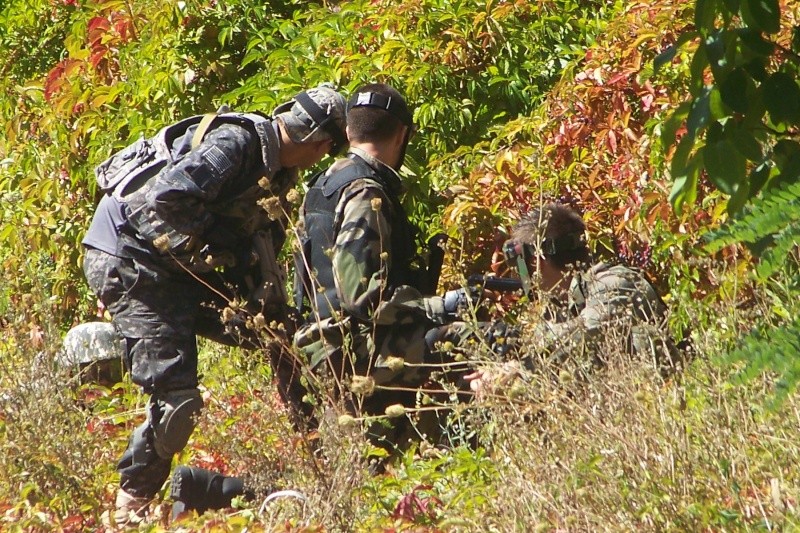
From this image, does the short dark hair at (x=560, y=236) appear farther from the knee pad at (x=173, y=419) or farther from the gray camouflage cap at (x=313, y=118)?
the knee pad at (x=173, y=419)

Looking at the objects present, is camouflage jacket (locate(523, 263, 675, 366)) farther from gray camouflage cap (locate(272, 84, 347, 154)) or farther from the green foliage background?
gray camouflage cap (locate(272, 84, 347, 154))

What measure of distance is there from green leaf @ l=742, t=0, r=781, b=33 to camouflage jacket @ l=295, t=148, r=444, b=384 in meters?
1.54

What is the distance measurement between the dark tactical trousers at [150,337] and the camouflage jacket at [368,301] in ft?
1.42

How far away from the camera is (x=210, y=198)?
4.33 metres

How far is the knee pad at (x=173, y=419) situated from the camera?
4.38 m

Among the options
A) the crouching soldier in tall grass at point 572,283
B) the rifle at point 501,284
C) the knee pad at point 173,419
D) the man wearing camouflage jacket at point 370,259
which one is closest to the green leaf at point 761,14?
the crouching soldier in tall grass at point 572,283

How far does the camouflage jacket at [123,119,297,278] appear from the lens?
428cm

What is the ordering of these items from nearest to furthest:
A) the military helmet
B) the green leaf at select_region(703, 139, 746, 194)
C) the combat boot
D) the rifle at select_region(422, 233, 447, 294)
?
1. the green leaf at select_region(703, 139, 746, 194)
2. the combat boot
3. the rifle at select_region(422, 233, 447, 294)
4. the military helmet

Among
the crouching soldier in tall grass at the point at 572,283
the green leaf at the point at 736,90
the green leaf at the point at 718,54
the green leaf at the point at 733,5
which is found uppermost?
the green leaf at the point at 733,5

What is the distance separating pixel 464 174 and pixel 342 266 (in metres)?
1.49

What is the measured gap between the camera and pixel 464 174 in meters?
5.77

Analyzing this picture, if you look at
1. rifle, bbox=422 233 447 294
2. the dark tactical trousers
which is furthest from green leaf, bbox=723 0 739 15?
the dark tactical trousers

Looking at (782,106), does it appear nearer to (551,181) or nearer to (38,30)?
(551,181)

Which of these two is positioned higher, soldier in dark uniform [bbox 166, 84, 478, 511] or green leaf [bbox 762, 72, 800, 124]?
green leaf [bbox 762, 72, 800, 124]
